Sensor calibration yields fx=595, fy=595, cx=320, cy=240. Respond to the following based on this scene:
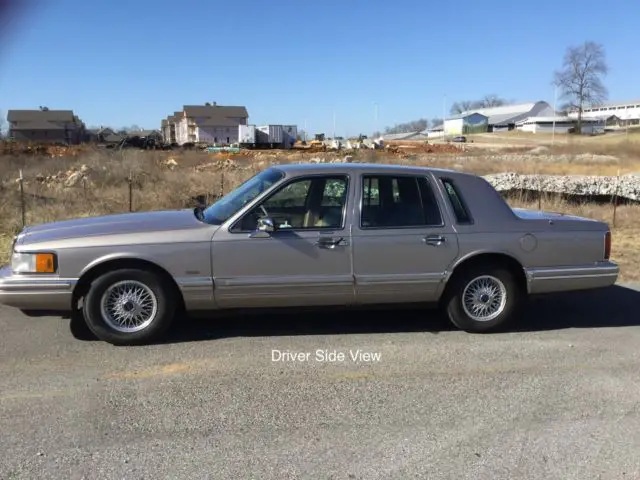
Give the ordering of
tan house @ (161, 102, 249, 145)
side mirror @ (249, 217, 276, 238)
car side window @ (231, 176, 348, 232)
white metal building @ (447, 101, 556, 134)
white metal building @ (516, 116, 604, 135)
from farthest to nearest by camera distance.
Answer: white metal building @ (447, 101, 556, 134)
white metal building @ (516, 116, 604, 135)
tan house @ (161, 102, 249, 145)
car side window @ (231, 176, 348, 232)
side mirror @ (249, 217, 276, 238)

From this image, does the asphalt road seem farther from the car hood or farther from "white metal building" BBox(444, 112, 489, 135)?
"white metal building" BBox(444, 112, 489, 135)

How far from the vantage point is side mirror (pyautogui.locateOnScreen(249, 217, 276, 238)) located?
192 inches

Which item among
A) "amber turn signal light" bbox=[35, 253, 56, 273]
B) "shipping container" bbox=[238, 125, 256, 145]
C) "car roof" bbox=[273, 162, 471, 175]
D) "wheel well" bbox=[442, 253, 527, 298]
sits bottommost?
"wheel well" bbox=[442, 253, 527, 298]

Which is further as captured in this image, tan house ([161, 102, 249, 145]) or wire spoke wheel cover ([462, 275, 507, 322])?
tan house ([161, 102, 249, 145])

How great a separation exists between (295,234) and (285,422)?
1.81 meters

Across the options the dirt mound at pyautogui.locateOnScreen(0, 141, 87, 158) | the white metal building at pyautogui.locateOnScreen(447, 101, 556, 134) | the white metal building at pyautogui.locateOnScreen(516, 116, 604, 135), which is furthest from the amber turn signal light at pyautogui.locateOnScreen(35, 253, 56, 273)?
the white metal building at pyautogui.locateOnScreen(447, 101, 556, 134)

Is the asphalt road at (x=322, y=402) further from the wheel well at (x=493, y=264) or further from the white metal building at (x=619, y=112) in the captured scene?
the white metal building at (x=619, y=112)

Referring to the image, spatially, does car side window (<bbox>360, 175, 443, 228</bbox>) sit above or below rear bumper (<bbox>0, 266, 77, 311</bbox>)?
above

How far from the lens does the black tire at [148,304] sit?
4.84m

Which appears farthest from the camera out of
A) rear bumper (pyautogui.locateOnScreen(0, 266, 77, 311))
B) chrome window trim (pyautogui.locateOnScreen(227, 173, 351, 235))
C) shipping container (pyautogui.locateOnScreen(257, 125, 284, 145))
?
shipping container (pyautogui.locateOnScreen(257, 125, 284, 145))

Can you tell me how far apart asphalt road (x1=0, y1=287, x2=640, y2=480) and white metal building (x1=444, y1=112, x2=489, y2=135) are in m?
122

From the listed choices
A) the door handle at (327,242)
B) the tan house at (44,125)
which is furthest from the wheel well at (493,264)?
the tan house at (44,125)

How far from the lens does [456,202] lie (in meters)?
5.43

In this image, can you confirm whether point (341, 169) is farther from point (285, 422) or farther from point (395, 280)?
point (285, 422)
